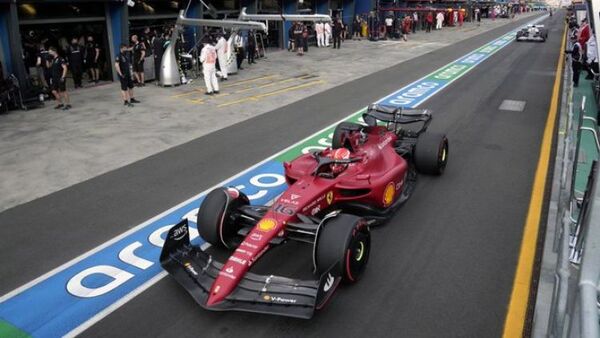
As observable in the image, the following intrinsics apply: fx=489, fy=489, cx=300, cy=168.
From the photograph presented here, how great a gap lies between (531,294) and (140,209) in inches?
206

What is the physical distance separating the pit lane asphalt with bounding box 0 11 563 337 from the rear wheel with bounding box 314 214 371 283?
0.28 m

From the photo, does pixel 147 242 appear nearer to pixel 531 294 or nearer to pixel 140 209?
pixel 140 209

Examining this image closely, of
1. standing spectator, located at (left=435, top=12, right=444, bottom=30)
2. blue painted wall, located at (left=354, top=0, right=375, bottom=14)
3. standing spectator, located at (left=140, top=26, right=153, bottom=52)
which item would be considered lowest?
standing spectator, located at (left=140, top=26, right=153, bottom=52)

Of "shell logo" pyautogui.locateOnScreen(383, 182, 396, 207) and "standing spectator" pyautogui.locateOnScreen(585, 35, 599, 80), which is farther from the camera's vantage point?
"standing spectator" pyautogui.locateOnScreen(585, 35, 599, 80)

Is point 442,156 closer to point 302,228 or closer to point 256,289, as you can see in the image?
point 302,228

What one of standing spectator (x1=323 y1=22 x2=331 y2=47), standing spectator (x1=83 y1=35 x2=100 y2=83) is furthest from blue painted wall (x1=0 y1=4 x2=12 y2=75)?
standing spectator (x1=323 y1=22 x2=331 y2=47)

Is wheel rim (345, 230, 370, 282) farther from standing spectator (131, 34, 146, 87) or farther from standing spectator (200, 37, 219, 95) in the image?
standing spectator (131, 34, 146, 87)

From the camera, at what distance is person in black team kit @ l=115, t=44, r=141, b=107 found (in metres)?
13.2

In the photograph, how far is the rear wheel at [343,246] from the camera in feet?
15.8

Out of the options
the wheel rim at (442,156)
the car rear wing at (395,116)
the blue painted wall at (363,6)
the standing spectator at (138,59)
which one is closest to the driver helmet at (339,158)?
the wheel rim at (442,156)

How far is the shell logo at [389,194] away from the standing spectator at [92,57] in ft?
45.5

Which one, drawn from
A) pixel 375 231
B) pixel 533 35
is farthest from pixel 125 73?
pixel 533 35

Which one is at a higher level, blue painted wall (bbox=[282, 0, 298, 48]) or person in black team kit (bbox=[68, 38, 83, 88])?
blue painted wall (bbox=[282, 0, 298, 48])

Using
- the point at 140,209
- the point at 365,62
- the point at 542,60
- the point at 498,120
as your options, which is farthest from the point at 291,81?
the point at 542,60
